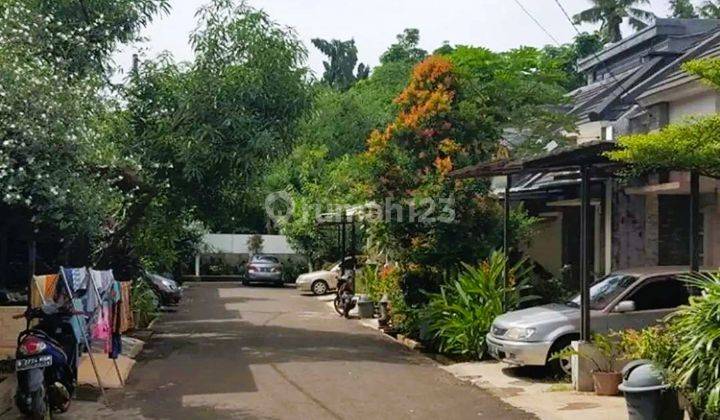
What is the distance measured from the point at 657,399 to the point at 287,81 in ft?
35.2

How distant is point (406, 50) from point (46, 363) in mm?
44322

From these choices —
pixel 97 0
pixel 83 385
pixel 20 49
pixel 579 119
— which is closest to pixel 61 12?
pixel 97 0

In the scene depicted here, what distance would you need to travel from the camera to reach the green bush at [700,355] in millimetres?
7230

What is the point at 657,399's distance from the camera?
7902mm

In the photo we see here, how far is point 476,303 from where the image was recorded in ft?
48.7

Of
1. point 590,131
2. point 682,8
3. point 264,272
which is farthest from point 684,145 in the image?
point 682,8

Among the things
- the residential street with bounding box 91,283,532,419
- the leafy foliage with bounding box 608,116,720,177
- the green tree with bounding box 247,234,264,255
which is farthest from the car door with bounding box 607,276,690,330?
the green tree with bounding box 247,234,264,255

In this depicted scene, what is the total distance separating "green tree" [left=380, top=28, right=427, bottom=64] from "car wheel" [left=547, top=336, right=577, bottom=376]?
38.5m

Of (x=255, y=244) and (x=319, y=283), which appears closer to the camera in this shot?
(x=319, y=283)

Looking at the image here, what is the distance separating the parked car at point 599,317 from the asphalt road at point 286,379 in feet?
3.16

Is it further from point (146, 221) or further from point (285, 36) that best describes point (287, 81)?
point (146, 221)

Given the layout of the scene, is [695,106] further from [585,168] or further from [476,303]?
[476,303]

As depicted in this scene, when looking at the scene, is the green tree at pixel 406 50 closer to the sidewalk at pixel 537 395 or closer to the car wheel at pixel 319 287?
the car wheel at pixel 319 287

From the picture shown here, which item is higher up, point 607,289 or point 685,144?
point 685,144
